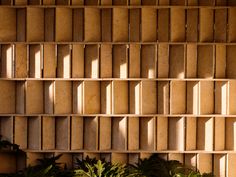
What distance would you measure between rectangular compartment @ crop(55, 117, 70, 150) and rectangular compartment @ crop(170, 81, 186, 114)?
137cm

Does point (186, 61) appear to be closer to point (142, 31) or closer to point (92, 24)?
point (142, 31)

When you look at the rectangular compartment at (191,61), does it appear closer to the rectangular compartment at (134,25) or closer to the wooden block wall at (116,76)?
the wooden block wall at (116,76)

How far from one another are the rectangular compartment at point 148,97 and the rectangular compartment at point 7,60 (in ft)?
5.61

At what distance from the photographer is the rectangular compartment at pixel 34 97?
5.41 meters

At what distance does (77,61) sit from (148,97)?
1.03 m

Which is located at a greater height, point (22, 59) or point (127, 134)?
point (22, 59)

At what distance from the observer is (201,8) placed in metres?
5.43

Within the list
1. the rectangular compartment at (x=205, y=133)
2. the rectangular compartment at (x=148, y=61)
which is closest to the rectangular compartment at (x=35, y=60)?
the rectangular compartment at (x=148, y=61)

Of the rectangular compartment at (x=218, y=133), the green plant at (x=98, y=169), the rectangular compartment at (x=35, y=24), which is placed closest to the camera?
the green plant at (x=98, y=169)

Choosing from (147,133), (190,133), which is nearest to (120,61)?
(147,133)

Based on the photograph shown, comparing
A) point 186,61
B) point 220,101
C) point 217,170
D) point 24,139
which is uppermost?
point 186,61

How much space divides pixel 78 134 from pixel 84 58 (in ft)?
3.26

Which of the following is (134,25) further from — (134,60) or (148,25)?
(134,60)

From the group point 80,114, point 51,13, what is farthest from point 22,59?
point 80,114
